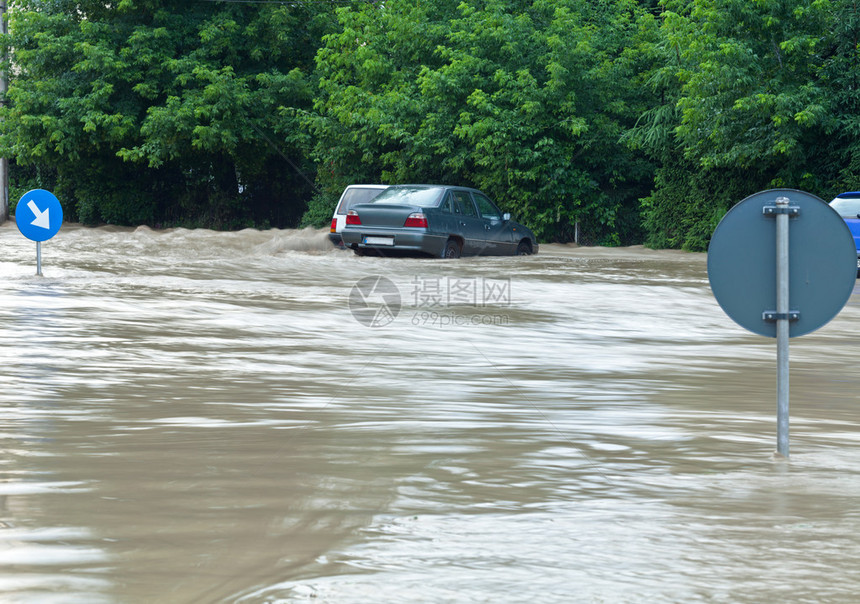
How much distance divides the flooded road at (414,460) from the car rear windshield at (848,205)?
19.6 ft

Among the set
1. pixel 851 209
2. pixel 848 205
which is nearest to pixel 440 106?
pixel 848 205

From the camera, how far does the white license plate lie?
70.5 ft

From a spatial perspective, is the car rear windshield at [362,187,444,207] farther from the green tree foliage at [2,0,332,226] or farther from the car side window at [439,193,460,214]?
the green tree foliage at [2,0,332,226]

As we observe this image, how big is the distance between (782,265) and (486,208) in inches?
691

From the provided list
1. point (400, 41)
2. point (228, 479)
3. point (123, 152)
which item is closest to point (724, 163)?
point (400, 41)

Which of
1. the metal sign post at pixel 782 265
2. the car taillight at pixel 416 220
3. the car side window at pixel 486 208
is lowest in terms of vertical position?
the metal sign post at pixel 782 265

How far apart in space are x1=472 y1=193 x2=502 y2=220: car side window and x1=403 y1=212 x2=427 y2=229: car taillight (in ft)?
6.49

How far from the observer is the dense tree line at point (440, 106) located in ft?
81.7

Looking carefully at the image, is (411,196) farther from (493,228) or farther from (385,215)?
(493,228)

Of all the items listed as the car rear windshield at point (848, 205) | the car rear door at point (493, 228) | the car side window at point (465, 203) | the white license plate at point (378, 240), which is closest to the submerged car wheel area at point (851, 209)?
the car rear windshield at point (848, 205)

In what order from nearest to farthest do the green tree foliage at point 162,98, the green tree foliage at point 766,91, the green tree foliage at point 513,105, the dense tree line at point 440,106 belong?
the green tree foliage at point 766,91 → the dense tree line at point 440,106 → the green tree foliage at point 513,105 → the green tree foliage at point 162,98

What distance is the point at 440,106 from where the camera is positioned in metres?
30.2

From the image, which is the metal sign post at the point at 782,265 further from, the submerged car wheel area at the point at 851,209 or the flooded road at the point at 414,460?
the submerged car wheel area at the point at 851,209

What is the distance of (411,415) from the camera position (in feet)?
23.7
